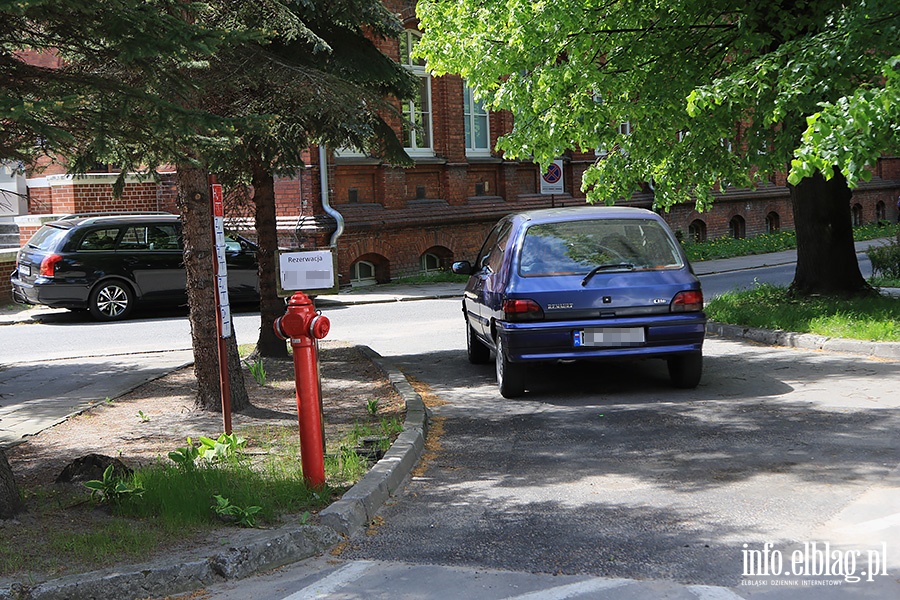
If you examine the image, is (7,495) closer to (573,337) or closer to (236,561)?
(236,561)

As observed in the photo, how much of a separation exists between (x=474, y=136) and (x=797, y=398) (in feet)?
63.1

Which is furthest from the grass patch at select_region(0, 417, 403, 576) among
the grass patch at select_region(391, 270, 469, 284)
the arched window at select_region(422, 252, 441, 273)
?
the arched window at select_region(422, 252, 441, 273)

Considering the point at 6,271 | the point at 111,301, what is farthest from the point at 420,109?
the point at 6,271

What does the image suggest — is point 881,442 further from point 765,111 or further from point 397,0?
point 397,0

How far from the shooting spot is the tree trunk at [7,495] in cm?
584

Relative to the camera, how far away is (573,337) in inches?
367

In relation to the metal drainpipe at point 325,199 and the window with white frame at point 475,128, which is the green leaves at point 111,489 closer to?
the metal drainpipe at point 325,199

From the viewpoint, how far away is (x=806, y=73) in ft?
35.2

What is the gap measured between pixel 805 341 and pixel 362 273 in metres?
13.7

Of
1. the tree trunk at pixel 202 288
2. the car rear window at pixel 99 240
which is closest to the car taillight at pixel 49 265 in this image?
the car rear window at pixel 99 240

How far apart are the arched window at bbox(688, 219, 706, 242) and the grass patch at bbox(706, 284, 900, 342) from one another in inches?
698

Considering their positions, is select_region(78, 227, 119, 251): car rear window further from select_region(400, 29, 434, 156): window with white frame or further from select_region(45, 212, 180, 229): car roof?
select_region(400, 29, 434, 156): window with white frame

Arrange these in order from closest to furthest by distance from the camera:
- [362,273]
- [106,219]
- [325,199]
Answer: [106,219] < [325,199] < [362,273]

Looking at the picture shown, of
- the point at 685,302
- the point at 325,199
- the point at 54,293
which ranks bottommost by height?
the point at 685,302
